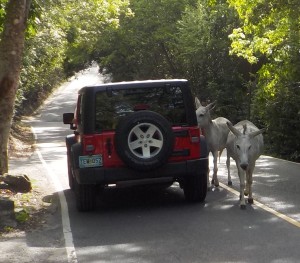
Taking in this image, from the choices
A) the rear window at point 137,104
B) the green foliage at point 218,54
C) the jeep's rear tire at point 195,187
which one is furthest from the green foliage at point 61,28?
the jeep's rear tire at point 195,187

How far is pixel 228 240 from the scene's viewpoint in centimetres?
908

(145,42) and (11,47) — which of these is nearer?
(11,47)

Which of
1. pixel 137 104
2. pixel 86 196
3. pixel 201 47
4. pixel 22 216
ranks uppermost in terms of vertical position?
pixel 201 47

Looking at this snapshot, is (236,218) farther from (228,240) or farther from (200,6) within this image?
(200,6)

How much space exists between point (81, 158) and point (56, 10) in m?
20.5

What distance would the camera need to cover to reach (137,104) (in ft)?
38.3

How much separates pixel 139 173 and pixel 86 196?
1014mm

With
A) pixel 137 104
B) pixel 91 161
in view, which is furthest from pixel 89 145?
pixel 137 104

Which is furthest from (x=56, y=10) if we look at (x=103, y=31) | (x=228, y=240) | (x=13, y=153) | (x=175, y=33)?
(x=228, y=240)

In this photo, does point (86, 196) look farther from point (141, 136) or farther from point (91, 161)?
point (141, 136)

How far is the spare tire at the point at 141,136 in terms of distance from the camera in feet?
36.4

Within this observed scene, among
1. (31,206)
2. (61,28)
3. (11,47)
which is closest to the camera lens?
(31,206)

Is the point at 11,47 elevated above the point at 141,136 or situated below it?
above

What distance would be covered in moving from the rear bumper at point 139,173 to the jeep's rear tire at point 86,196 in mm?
279
